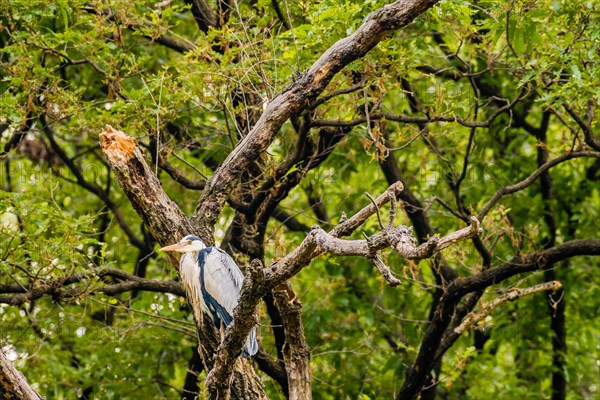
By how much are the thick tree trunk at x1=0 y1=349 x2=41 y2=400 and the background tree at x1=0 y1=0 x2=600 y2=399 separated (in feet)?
3.84

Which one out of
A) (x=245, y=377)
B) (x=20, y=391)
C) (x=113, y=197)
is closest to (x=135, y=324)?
(x=245, y=377)

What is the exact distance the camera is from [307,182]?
29.8 feet

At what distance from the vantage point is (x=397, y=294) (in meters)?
9.61

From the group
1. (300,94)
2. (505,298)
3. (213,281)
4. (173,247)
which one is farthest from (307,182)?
(173,247)

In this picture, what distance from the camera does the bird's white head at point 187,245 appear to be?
5773mm

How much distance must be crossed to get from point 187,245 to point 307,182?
11.0 feet

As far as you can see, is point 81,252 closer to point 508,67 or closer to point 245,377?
point 245,377

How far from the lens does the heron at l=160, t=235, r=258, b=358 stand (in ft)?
20.1

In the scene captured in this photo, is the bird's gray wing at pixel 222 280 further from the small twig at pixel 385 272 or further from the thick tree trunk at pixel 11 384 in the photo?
the small twig at pixel 385 272

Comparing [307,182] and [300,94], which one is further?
[307,182]

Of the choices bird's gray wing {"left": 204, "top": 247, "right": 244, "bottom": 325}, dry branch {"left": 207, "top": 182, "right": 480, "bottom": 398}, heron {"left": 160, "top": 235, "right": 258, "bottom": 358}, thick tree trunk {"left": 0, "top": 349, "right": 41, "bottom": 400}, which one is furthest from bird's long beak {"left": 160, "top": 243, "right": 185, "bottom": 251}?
thick tree trunk {"left": 0, "top": 349, "right": 41, "bottom": 400}

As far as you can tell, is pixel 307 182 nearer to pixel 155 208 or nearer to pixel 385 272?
pixel 155 208

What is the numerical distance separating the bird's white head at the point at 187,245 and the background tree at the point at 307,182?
0.24 feet

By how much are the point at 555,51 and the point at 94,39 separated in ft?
11.9
